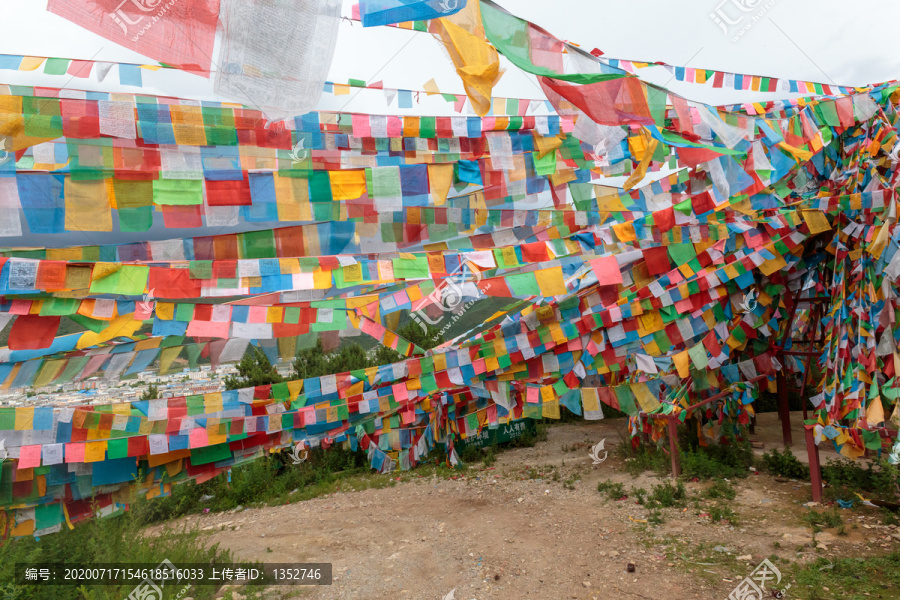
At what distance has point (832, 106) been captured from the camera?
4.99 meters

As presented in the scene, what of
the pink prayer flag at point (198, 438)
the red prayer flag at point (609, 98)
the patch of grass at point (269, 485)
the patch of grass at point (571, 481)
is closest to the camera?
the red prayer flag at point (609, 98)

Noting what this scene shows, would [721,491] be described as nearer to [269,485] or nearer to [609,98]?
[609,98]

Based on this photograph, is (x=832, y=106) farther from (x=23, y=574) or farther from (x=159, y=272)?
(x=23, y=574)

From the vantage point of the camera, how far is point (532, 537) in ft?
17.3

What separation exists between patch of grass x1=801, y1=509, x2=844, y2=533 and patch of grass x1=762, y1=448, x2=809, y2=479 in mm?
1205

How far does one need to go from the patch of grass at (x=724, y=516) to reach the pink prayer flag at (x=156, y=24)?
5.83 metres

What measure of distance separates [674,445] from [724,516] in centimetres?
112

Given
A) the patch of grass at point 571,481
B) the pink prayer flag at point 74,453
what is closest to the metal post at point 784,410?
the patch of grass at point 571,481

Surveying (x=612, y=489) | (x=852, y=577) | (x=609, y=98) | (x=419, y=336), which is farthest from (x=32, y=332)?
(x=419, y=336)

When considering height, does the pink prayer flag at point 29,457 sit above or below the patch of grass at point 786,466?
above

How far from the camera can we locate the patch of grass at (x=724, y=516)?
501cm

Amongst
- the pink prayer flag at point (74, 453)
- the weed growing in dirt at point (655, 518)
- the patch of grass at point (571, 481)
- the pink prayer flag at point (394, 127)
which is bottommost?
the patch of grass at point (571, 481)

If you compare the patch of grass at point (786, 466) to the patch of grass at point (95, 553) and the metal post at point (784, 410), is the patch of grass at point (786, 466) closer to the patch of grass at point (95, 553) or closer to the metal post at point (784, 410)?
Result: the metal post at point (784, 410)

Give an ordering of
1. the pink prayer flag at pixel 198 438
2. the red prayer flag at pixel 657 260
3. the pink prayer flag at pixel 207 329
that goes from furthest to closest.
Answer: the red prayer flag at pixel 657 260 < the pink prayer flag at pixel 198 438 < the pink prayer flag at pixel 207 329
